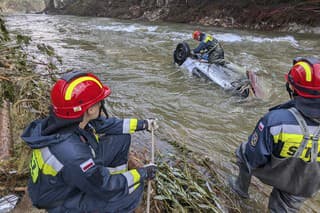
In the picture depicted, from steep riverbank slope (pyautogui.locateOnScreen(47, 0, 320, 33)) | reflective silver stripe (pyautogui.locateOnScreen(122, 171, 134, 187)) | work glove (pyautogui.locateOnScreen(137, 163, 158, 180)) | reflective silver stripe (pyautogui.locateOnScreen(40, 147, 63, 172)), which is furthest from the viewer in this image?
steep riverbank slope (pyautogui.locateOnScreen(47, 0, 320, 33))

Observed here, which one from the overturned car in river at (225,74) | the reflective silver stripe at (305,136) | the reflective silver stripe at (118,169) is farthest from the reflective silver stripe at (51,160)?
the overturned car in river at (225,74)

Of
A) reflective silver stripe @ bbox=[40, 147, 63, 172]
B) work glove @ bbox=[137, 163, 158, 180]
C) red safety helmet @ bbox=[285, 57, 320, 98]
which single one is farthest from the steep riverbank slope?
reflective silver stripe @ bbox=[40, 147, 63, 172]

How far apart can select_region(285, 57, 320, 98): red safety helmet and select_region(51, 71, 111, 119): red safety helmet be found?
1438 millimetres

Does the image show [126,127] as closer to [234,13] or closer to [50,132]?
[50,132]

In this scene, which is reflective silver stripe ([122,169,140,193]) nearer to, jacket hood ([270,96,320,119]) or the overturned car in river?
jacket hood ([270,96,320,119])

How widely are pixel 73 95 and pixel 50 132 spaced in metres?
0.26

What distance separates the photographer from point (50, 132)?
5.32ft

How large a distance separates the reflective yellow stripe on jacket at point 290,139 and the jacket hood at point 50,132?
55.5 inches

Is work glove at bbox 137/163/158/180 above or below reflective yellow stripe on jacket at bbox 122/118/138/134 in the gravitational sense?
below

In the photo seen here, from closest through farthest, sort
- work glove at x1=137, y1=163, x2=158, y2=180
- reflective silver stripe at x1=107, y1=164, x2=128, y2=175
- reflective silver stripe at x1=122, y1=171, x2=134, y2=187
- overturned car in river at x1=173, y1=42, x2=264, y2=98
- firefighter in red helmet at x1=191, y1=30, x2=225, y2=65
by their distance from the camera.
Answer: reflective silver stripe at x1=122, y1=171, x2=134, y2=187 < work glove at x1=137, y1=163, x2=158, y2=180 < reflective silver stripe at x1=107, y1=164, x2=128, y2=175 < overturned car in river at x1=173, y1=42, x2=264, y2=98 < firefighter in red helmet at x1=191, y1=30, x2=225, y2=65

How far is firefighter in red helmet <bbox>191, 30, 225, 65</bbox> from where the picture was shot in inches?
268

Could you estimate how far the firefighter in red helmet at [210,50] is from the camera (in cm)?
680

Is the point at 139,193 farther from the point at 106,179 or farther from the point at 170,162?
the point at 170,162

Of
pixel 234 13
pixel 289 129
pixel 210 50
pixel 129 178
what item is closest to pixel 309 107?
pixel 289 129
